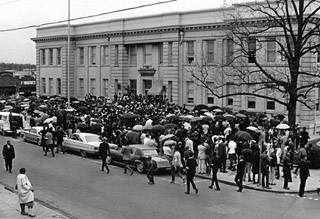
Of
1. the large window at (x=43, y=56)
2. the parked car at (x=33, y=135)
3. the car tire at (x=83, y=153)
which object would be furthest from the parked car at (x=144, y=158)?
the large window at (x=43, y=56)

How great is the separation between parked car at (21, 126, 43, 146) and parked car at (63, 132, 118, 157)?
12.3ft

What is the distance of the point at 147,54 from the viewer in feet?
180

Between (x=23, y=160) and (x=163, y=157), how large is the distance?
8088mm

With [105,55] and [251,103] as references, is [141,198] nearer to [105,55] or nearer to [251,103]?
[251,103]

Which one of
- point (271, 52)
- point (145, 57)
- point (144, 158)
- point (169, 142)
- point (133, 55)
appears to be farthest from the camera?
point (133, 55)

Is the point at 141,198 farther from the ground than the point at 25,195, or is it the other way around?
the point at 25,195

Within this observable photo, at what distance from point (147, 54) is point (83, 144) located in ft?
92.9

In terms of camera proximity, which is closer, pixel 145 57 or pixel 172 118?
pixel 172 118

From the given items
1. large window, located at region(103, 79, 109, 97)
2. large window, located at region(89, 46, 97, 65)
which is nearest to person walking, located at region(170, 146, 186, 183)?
large window, located at region(103, 79, 109, 97)

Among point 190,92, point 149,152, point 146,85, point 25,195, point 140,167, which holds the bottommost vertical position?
point 140,167

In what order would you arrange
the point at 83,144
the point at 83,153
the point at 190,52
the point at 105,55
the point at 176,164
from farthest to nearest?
1. the point at 105,55
2. the point at 190,52
3. the point at 83,153
4. the point at 83,144
5. the point at 176,164

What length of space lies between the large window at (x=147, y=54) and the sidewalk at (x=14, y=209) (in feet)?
122

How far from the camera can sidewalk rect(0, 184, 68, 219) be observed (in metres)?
15.2

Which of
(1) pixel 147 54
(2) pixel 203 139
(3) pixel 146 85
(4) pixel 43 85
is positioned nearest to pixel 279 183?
(2) pixel 203 139
